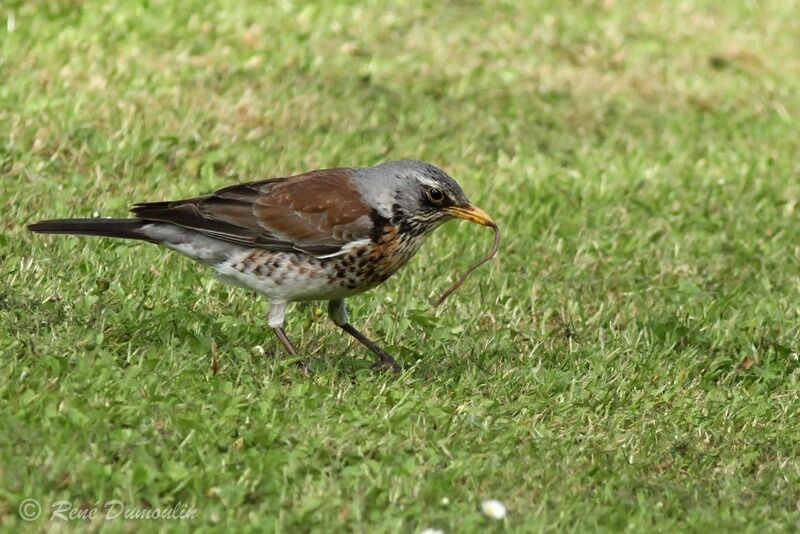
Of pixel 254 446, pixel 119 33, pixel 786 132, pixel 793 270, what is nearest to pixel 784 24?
pixel 786 132

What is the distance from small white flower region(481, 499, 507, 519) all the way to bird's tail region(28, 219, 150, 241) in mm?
2664

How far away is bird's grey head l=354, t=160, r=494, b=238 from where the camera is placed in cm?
729

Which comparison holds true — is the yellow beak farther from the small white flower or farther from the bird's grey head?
the small white flower

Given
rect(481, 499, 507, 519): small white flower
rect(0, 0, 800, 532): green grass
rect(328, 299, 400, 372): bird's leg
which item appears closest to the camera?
rect(481, 499, 507, 519): small white flower

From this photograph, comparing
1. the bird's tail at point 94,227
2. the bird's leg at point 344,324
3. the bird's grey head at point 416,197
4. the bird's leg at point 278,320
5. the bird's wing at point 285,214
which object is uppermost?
the bird's grey head at point 416,197

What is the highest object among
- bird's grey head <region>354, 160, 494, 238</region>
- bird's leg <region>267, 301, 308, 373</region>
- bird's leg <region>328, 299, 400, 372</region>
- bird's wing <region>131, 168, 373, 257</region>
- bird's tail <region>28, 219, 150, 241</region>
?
bird's grey head <region>354, 160, 494, 238</region>

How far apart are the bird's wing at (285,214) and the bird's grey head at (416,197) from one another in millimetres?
101

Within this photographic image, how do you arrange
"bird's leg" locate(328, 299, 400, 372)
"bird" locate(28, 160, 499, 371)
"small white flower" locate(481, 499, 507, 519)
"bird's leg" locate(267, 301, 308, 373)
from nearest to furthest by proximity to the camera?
"small white flower" locate(481, 499, 507, 519), "bird" locate(28, 160, 499, 371), "bird's leg" locate(267, 301, 308, 373), "bird's leg" locate(328, 299, 400, 372)

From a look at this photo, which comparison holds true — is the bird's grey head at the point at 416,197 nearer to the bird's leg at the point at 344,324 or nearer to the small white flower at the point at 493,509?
the bird's leg at the point at 344,324

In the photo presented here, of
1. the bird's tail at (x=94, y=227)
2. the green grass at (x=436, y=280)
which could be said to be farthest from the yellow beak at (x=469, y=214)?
the bird's tail at (x=94, y=227)

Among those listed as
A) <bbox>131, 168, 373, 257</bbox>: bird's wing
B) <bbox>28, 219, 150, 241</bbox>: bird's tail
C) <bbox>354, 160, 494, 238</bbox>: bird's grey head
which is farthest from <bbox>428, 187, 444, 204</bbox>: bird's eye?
<bbox>28, 219, 150, 241</bbox>: bird's tail

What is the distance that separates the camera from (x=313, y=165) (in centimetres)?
1058

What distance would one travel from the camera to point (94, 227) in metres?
7.27

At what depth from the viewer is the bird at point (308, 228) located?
719cm
